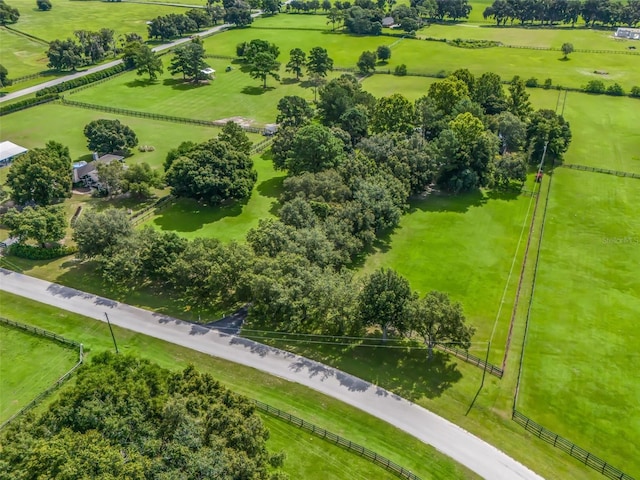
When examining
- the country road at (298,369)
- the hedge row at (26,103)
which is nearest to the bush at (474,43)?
the hedge row at (26,103)

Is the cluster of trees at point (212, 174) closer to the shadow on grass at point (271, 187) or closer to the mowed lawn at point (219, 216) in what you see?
the mowed lawn at point (219, 216)

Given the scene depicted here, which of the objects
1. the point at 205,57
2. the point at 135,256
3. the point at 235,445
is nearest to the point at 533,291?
the point at 235,445

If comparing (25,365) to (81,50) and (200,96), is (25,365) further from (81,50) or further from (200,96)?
(81,50)

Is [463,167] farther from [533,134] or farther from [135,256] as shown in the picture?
[135,256]

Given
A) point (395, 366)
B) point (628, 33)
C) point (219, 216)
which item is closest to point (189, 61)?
point (219, 216)

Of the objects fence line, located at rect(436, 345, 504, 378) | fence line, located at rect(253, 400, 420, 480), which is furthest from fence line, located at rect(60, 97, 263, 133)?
fence line, located at rect(253, 400, 420, 480)
